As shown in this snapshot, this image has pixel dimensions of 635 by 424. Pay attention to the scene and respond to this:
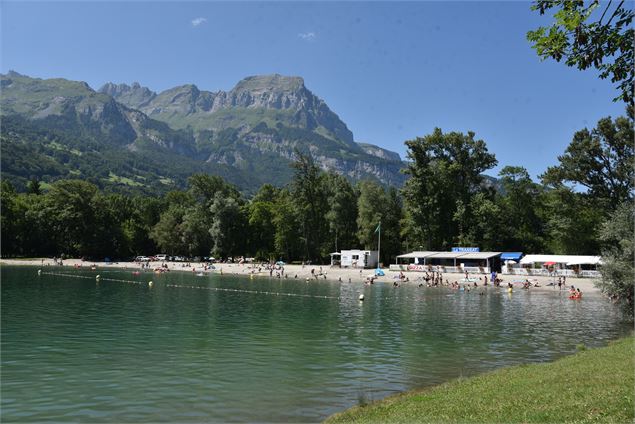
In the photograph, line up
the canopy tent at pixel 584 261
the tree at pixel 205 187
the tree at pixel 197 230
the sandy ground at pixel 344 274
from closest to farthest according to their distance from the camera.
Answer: the sandy ground at pixel 344 274, the canopy tent at pixel 584 261, the tree at pixel 197 230, the tree at pixel 205 187

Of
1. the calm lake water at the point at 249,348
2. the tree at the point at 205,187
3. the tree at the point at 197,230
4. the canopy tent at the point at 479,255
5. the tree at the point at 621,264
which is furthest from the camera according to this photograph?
the tree at the point at 205,187

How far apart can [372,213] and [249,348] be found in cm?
6945

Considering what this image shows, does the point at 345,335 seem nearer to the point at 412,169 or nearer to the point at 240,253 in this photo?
the point at 412,169

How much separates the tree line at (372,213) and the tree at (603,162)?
0.43ft

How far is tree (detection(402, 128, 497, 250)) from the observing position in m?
81.3

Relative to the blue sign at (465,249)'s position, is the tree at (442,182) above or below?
above

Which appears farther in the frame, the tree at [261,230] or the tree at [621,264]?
the tree at [261,230]

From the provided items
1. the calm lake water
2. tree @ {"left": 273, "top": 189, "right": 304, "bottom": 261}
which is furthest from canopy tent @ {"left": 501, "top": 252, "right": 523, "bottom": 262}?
tree @ {"left": 273, "top": 189, "right": 304, "bottom": 261}

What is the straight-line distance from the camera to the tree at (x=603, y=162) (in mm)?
60781

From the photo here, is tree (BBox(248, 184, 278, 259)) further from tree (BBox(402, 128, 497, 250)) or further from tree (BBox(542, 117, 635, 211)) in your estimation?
tree (BBox(542, 117, 635, 211))

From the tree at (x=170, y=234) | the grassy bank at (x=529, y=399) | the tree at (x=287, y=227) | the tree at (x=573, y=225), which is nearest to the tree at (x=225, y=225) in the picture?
the tree at (x=170, y=234)

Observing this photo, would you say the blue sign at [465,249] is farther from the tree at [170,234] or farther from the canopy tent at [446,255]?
the tree at [170,234]

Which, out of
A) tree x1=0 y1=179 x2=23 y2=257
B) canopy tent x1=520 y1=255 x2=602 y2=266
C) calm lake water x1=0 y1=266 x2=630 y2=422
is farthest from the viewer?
tree x1=0 y1=179 x2=23 y2=257

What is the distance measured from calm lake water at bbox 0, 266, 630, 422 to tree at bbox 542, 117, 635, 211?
23.1m
